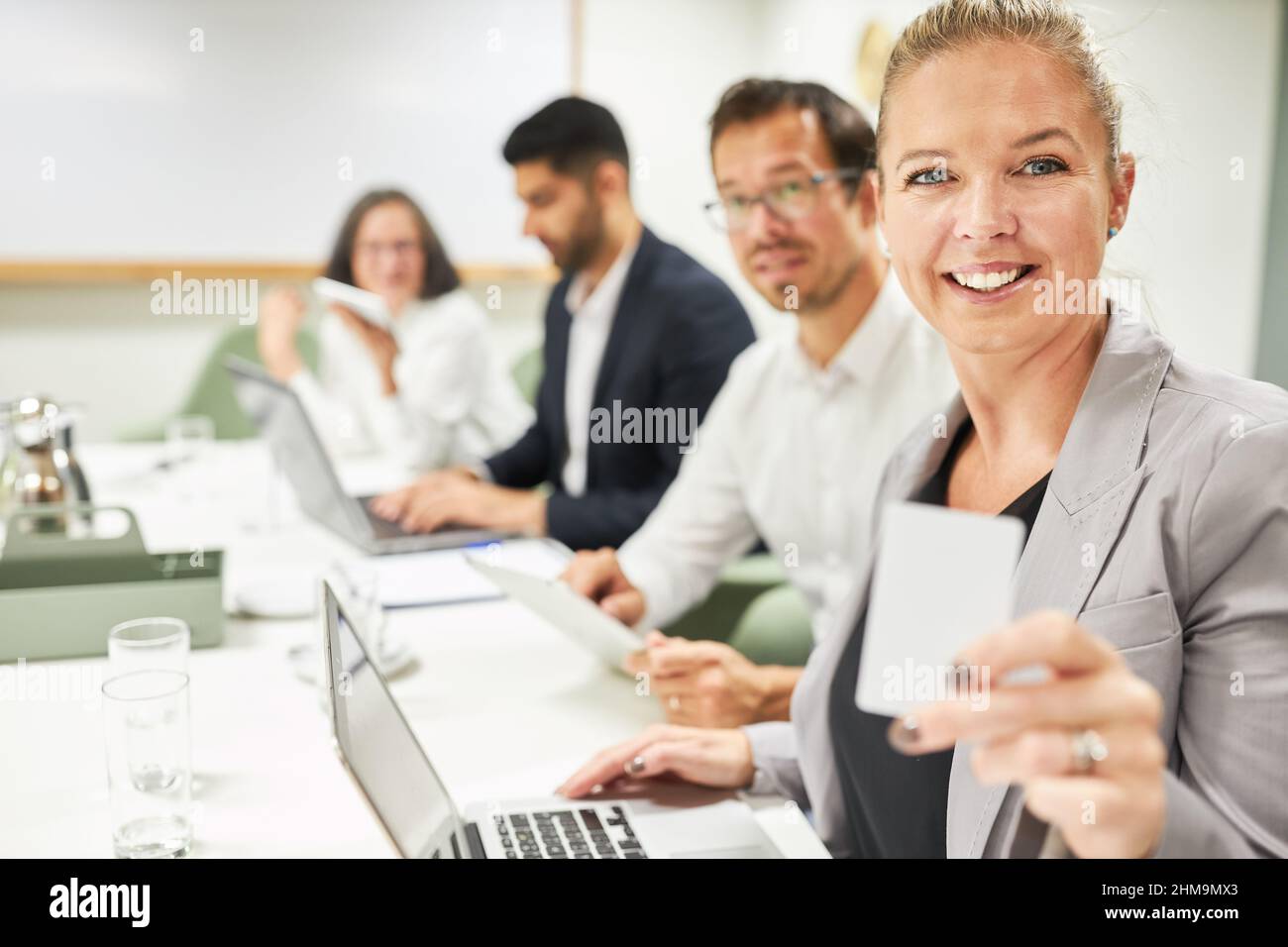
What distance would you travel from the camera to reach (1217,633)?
0.67 metres

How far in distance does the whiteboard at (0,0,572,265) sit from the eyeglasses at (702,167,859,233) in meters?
2.42

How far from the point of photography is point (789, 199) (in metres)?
1.43

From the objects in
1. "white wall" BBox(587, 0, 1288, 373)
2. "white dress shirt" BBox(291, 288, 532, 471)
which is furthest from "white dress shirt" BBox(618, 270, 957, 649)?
"white dress shirt" BBox(291, 288, 532, 471)

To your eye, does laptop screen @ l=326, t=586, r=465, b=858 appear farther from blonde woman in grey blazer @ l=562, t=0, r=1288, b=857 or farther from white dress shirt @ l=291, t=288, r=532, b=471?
white dress shirt @ l=291, t=288, r=532, b=471

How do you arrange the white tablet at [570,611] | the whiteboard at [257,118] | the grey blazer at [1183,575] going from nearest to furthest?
the grey blazer at [1183,575] → the white tablet at [570,611] → the whiteboard at [257,118]

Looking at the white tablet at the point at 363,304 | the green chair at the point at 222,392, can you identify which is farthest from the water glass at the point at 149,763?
the green chair at the point at 222,392

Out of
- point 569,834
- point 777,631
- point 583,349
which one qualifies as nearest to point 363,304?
point 583,349

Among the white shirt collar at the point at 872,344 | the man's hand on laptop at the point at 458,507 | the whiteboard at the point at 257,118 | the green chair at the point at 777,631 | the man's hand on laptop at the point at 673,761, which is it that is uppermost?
the whiteboard at the point at 257,118

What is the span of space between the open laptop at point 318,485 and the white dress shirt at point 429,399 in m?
0.63

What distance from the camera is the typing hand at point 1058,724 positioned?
0.47 metres

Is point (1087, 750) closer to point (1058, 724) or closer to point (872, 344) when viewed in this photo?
point (1058, 724)

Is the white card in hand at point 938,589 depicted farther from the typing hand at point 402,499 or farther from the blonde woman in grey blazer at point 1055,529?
the typing hand at point 402,499

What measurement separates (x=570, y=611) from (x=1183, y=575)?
1.93ft

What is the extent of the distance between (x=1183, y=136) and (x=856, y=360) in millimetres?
580
